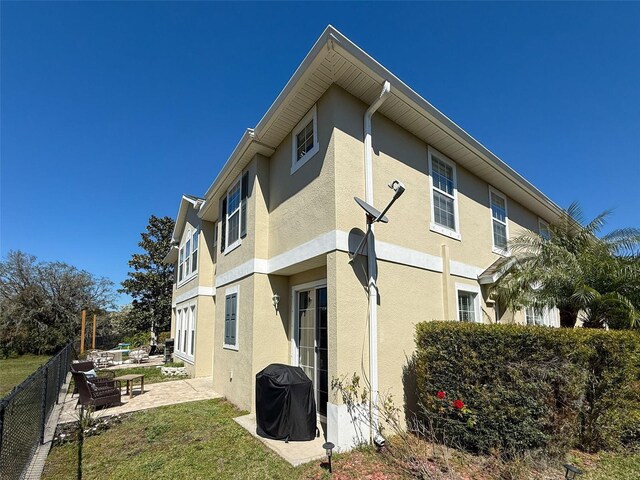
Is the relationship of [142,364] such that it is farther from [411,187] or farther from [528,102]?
[528,102]

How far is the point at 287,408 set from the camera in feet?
19.7

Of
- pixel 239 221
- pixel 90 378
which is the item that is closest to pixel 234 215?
pixel 239 221

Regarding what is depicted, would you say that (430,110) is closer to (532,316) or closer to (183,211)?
(532,316)

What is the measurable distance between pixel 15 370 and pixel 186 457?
1786 cm

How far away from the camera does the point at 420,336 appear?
20.5ft

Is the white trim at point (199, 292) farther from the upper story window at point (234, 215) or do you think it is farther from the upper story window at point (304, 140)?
the upper story window at point (304, 140)

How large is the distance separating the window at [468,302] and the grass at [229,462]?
3.88 meters

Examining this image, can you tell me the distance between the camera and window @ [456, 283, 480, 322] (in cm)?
884

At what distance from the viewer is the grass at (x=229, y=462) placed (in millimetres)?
4719

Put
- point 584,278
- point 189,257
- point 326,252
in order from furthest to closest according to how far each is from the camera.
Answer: point 189,257, point 584,278, point 326,252

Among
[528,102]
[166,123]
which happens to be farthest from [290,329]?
[528,102]

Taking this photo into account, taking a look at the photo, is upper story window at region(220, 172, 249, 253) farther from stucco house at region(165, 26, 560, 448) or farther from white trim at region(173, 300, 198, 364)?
white trim at region(173, 300, 198, 364)

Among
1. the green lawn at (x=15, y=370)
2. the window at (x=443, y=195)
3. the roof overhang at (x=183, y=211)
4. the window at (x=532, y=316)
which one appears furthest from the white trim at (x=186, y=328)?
the window at (x=532, y=316)

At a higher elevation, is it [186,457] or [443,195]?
[443,195]
